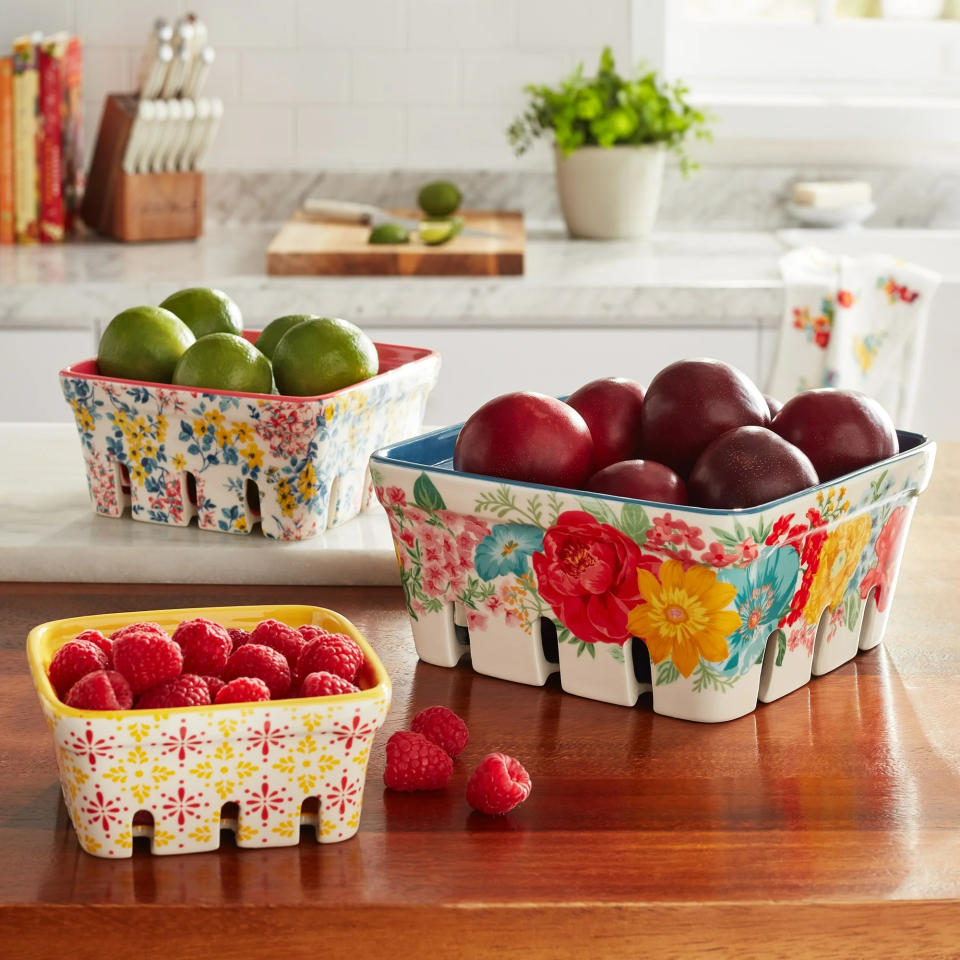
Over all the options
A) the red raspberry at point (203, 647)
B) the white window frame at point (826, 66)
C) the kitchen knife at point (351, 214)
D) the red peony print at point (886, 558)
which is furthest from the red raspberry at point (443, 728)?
the white window frame at point (826, 66)

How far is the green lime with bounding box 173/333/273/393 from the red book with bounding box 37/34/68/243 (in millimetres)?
1796

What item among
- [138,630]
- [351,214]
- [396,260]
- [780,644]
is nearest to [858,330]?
[396,260]

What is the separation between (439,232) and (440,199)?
0.36m

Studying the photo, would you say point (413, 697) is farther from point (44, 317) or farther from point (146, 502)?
point (44, 317)

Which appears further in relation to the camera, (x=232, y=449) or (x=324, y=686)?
(x=232, y=449)

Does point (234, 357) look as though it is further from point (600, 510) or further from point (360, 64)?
point (360, 64)

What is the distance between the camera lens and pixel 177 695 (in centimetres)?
65

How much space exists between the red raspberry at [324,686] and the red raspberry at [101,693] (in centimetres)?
8

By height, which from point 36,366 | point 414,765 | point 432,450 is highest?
point 432,450

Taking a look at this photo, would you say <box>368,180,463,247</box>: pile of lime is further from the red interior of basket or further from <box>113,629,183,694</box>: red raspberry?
<box>113,629,183,694</box>: red raspberry

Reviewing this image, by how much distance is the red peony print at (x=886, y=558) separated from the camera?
91 centimetres

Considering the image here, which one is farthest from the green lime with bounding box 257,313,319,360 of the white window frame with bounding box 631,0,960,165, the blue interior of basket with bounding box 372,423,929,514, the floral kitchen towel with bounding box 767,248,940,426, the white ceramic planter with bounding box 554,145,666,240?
the white window frame with bounding box 631,0,960,165

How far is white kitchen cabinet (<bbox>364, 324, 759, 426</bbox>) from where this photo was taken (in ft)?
7.59

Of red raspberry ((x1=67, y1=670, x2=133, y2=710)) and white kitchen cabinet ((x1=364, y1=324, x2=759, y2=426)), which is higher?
red raspberry ((x1=67, y1=670, x2=133, y2=710))
